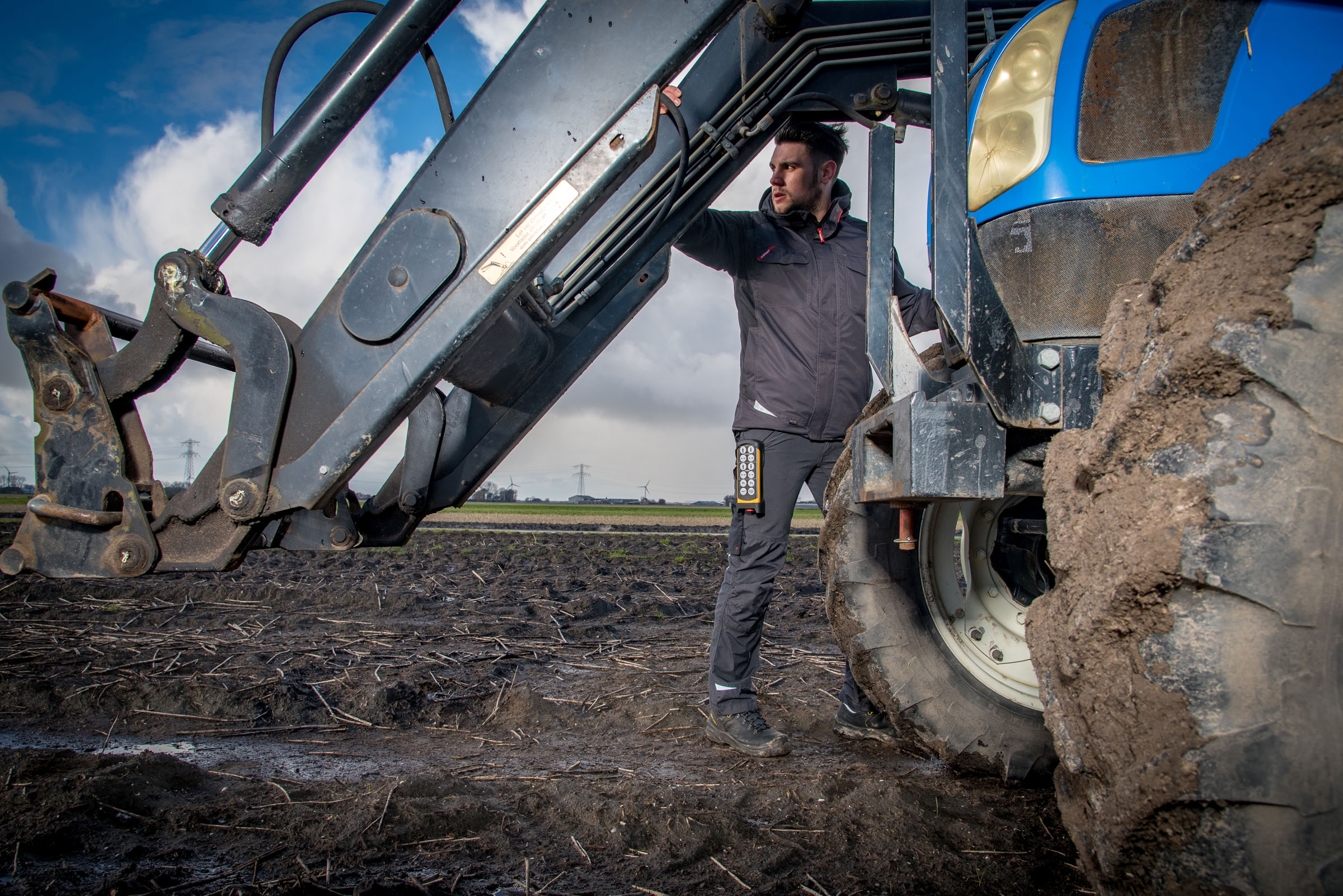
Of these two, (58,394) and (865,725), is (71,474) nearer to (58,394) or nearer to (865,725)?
(58,394)

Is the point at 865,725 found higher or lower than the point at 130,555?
lower

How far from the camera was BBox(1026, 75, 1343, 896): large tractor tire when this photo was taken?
104 centimetres

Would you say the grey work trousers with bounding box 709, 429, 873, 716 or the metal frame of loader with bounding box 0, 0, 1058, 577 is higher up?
the metal frame of loader with bounding box 0, 0, 1058, 577

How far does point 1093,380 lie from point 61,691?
4.20m

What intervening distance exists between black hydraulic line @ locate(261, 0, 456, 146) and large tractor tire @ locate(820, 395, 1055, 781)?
1.62m

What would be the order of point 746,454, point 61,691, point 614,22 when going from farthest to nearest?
point 61,691, point 746,454, point 614,22

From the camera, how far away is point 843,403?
9.77 feet

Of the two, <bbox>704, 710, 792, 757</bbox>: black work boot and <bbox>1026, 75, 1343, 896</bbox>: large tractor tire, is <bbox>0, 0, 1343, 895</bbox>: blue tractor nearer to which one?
<bbox>1026, 75, 1343, 896</bbox>: large tractor tire

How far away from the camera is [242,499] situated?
7.07 ft

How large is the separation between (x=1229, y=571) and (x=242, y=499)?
222 centimetres

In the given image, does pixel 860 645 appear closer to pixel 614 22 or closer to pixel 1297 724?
pixel 1297 724

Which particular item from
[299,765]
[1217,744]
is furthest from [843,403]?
[299,765]

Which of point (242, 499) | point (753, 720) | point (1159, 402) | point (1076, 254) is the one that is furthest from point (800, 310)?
point (242, 499)

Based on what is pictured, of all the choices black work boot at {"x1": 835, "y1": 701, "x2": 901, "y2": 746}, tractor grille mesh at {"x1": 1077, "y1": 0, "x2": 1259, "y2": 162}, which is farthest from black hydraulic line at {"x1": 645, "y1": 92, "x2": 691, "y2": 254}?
black work boot at {"x1": 835, "y1": 701, "x2": 901, "y2": 746}
